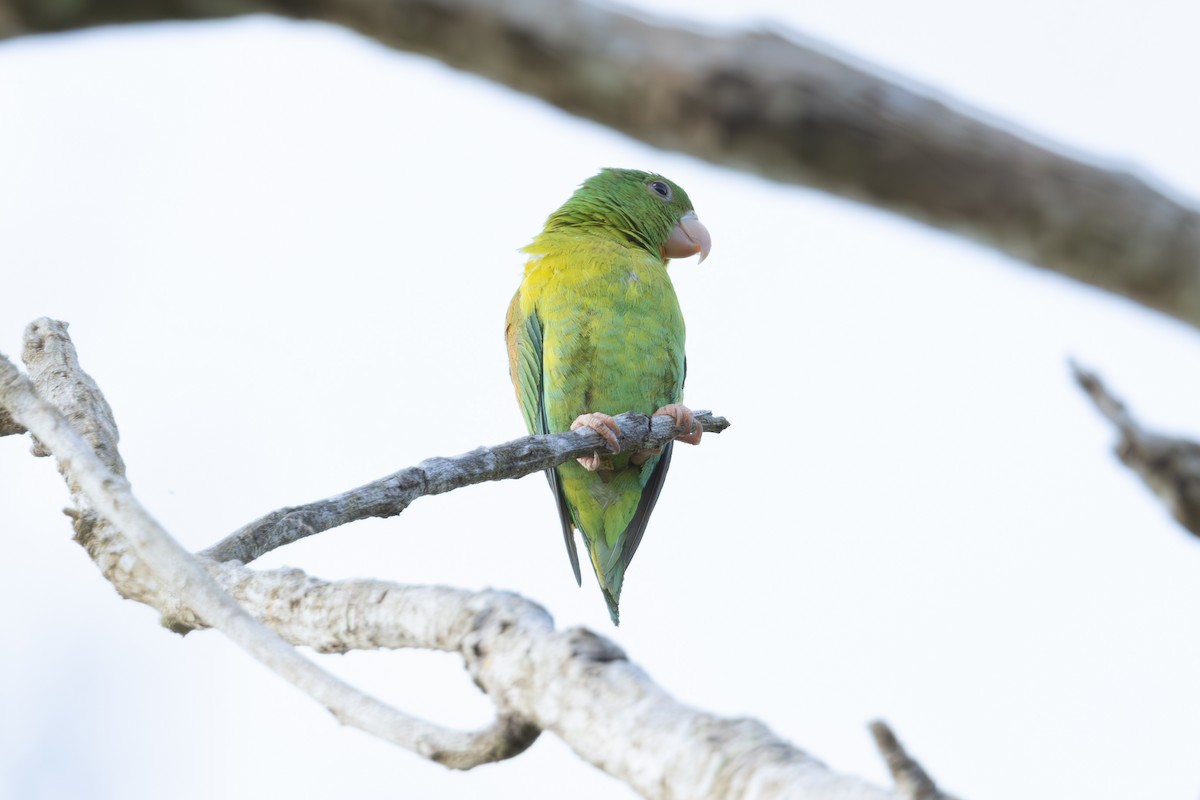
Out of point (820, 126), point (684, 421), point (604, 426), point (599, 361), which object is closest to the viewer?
point (820, 126)

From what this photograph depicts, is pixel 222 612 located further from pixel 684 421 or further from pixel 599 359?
pixel 599 359

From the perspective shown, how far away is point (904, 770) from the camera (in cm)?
165

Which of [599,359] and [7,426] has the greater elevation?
[599,359]

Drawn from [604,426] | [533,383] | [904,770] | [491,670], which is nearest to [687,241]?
[533,383]

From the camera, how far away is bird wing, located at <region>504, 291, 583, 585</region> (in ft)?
23.1

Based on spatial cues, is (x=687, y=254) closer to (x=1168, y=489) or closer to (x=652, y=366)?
(x=652, y=366)

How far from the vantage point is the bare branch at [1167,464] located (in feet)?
6.26

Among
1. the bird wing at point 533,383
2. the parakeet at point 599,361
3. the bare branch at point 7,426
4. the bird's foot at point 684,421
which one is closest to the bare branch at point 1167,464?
the bare branch at point 7,426

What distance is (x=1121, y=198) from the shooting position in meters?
1.52

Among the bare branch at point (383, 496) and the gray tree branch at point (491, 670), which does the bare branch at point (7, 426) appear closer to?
the bare branch at point (383, 496)

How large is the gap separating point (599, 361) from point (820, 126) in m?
5.28

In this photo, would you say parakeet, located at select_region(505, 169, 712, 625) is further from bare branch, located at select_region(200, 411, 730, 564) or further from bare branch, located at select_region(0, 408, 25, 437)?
bare branch, located at select_region(0, 408, 25, 437)

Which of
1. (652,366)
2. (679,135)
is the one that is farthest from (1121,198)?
(652,366)

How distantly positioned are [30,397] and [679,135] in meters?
2.17
